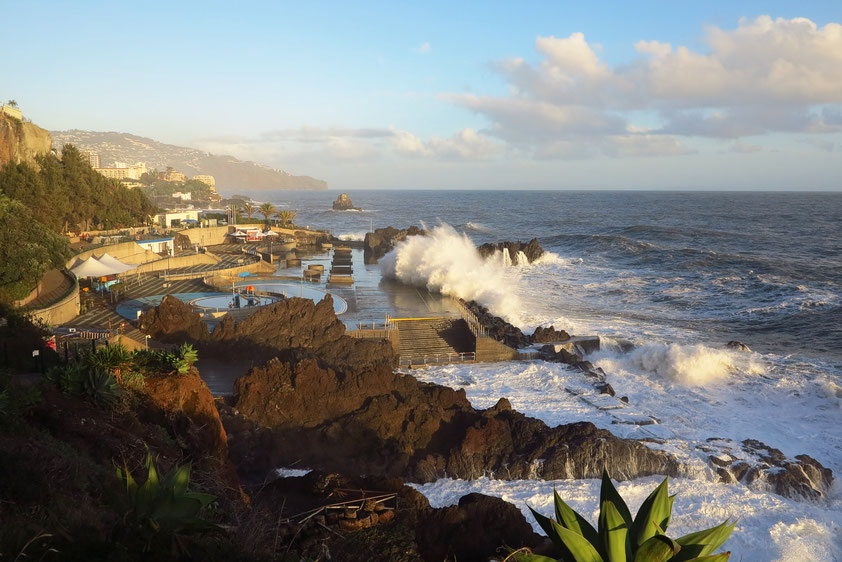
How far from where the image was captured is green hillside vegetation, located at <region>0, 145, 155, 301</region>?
68.4 ft

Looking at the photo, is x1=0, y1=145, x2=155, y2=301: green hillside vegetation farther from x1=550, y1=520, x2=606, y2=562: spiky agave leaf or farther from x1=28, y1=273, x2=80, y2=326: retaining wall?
x1=550, y1=520, x2=606, y2=562: spiky agave leaf

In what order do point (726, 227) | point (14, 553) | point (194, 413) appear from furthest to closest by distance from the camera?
point (726, 227) → point (194, 413) → point (14, 553)

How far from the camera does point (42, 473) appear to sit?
619cm

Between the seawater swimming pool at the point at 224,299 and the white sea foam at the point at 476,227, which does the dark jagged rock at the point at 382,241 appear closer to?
the seawater swimming pool at the point at 224,299

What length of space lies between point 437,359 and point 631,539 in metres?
20.1

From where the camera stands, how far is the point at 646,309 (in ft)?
115

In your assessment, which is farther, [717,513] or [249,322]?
[249,322]

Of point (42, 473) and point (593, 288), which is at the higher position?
point (42, 473)

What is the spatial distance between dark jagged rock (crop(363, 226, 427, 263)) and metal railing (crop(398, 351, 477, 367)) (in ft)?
98.7

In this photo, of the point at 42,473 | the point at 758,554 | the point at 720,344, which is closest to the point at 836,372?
the point at 720,344

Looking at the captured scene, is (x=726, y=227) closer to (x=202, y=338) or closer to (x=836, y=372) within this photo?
(x=836, y=372)

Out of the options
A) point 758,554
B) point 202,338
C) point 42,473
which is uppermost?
point 42,473

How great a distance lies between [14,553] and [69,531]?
54 cm

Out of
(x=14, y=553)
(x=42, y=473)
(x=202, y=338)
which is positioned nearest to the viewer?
(x=14, y=553)
